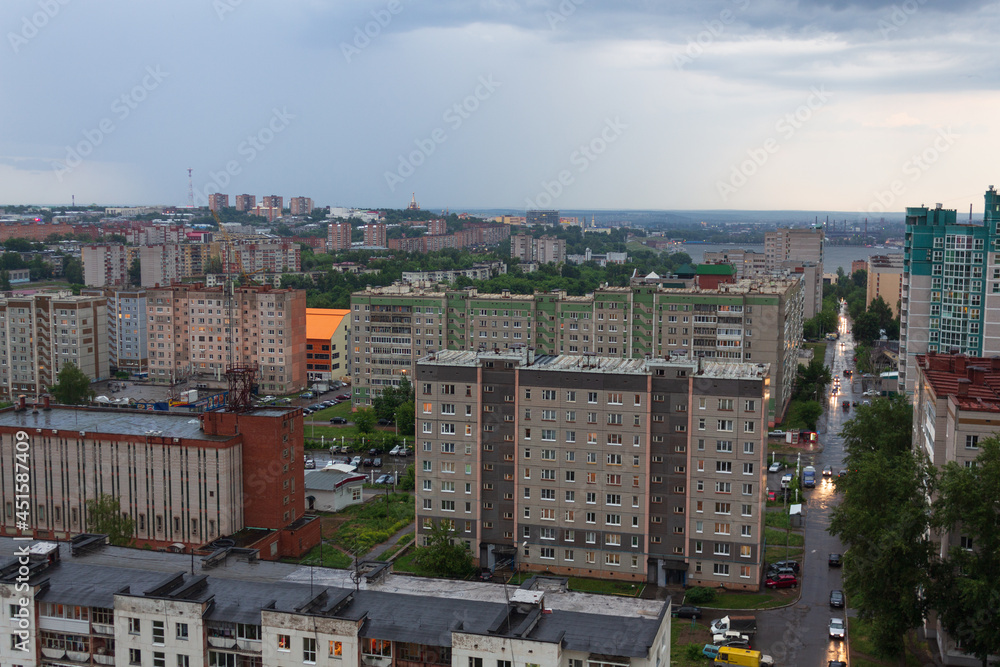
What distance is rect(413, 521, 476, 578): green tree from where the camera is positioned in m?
22.3

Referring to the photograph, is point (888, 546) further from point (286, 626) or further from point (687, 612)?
point (286, 626)

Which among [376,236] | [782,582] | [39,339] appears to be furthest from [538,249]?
[782,582]

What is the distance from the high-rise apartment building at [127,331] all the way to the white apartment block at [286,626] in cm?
3811

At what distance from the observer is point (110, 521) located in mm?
22781

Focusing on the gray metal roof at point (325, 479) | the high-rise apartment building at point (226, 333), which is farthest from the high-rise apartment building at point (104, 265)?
the gray metal roof at point (325, 479)

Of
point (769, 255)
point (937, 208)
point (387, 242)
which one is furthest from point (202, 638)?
point (387, 242)

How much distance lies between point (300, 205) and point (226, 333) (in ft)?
495

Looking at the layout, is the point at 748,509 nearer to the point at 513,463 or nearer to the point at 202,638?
the point at 513,463

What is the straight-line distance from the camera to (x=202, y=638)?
13594mm

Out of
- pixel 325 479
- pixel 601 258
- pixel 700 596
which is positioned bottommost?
pixel 700 596

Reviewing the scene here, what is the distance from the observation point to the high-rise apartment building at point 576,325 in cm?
4000

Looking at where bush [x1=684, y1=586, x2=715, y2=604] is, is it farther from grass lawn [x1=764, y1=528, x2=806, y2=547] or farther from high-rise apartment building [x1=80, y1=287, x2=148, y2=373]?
high-rise apartment building [x1=80, y1=287, x2=148, y2=373]

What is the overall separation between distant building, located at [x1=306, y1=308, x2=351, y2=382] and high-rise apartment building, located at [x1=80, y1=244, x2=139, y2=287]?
35.0 meters

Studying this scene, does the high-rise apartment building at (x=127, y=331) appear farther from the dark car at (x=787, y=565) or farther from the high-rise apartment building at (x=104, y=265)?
the dark car at (x=787, y=565)
